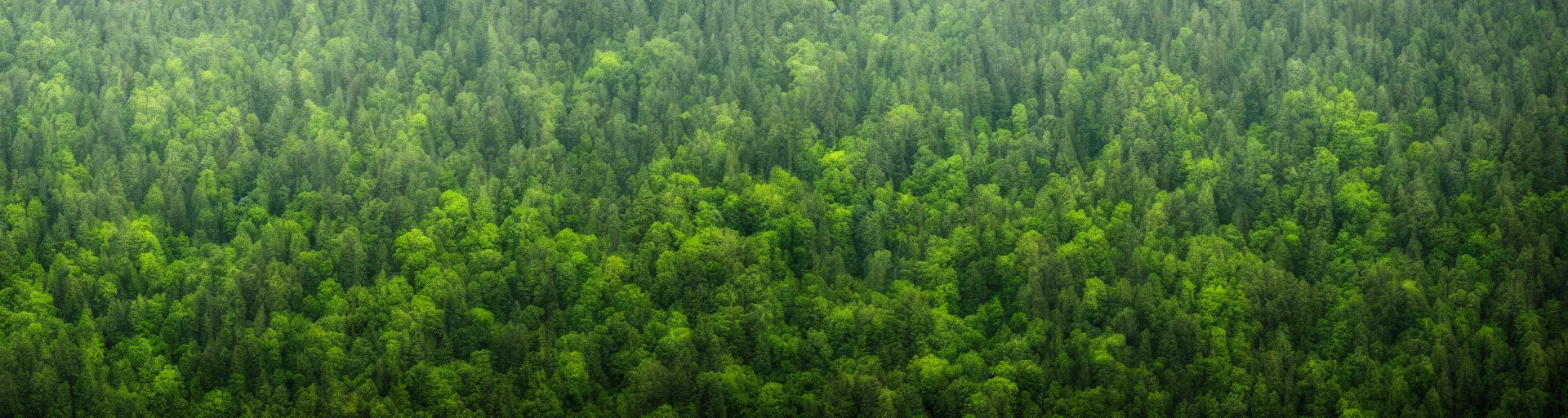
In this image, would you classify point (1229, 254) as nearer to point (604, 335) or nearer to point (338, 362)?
point (604, 335)

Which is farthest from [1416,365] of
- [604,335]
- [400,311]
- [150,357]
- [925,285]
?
[150,357]

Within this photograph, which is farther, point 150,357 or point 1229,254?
point 1229,254

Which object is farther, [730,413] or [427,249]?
[427,249]

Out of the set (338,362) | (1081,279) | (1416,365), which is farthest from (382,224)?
(1416,365)

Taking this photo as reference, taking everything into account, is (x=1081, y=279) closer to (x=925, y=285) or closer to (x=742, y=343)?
(x=925, y=285)

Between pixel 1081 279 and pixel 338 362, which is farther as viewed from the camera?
pixel 1081 279

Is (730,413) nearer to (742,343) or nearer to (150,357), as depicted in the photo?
(742,343)

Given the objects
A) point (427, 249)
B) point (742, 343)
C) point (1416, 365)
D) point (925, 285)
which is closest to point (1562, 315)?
point (1416, 365)
